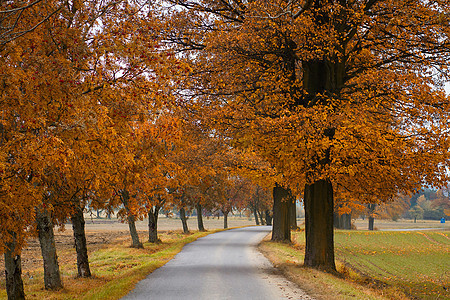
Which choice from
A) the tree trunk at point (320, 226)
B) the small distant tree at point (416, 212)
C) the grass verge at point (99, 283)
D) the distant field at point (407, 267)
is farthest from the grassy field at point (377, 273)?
the small distant tree at point (416, 212)

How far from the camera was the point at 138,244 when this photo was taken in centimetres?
2806

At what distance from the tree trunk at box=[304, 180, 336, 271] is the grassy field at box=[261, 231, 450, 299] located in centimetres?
63

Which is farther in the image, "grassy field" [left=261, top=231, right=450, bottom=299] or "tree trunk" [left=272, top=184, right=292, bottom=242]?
"tree trunk" [left=272, top=184, right=292, bottom=242]

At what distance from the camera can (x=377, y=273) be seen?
2198 centimetres

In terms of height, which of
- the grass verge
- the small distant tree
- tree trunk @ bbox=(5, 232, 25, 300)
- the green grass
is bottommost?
the small distant tree

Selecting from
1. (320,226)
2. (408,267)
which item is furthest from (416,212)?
(320,226)

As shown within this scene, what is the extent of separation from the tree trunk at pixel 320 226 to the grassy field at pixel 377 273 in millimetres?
626

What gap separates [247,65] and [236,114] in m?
2.13

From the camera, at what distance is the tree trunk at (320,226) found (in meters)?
15.9

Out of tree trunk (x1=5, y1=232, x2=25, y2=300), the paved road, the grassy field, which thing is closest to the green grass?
the grassy field

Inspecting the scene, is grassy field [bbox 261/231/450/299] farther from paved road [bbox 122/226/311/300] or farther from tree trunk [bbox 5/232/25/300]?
tree trunk [bbox 5/232/25/300]

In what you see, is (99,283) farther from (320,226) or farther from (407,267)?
(407,267)

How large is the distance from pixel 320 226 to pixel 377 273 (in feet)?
25.7

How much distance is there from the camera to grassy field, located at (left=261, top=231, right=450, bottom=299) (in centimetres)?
1213
